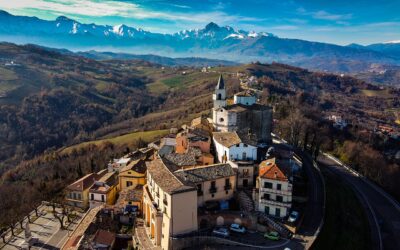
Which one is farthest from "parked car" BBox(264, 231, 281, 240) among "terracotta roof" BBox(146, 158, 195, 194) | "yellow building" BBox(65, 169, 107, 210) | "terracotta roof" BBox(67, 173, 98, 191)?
"terracotta roof" BBox(67, 173, 98, 191)

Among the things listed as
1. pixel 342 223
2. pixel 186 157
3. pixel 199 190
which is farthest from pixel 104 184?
pixel 342 223

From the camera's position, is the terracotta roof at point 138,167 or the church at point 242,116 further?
the church at point 242,116

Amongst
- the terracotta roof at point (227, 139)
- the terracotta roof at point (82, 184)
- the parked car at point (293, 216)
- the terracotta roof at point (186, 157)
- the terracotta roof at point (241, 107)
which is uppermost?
the terracotta roof at point (241, 107)

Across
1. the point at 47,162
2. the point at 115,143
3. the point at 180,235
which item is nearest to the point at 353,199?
the point at 180,235

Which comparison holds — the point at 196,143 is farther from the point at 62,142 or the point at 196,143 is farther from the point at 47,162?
the point at 62,142

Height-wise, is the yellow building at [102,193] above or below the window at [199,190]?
below

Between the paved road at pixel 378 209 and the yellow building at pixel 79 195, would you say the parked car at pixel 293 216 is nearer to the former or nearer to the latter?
the paved road at pixel 378 209

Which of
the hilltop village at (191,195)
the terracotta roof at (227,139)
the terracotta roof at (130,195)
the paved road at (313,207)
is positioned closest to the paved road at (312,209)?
the paved road at (313,207)
